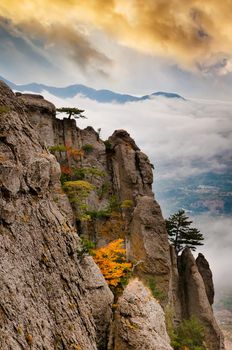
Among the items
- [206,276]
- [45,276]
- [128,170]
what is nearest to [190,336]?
[206,276]

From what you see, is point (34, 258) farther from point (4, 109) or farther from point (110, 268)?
point (110, 268)

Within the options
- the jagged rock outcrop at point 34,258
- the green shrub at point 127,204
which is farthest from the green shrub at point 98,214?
the jagged rock outcrop at point 34,258

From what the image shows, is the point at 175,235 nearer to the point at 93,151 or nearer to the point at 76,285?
the point at 93,151

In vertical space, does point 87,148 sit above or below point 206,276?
above

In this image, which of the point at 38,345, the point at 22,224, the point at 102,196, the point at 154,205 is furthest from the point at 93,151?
the point at 38,345

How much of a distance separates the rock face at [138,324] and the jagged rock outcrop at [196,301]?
28382mm

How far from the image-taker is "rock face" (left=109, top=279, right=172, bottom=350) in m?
22.5

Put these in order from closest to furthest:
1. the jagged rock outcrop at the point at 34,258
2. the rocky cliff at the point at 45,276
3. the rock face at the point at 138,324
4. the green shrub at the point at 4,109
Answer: the jagged rock outcrop at the point at 34,258 → the rocky cliff at the point at 45,276 → the green shrub at the point at 4,109 → the rock face at the point at 138,324

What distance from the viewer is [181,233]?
59.2 meters

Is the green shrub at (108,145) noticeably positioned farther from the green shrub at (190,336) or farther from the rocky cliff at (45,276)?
the green shrub at (190,336)

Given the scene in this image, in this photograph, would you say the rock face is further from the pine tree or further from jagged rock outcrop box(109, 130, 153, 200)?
the pine tree

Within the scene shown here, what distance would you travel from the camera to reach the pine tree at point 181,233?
2301 inches

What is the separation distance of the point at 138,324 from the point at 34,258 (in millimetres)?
9573

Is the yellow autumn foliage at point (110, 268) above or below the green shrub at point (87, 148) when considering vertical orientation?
below
